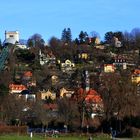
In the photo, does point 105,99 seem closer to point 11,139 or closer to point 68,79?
point 11,139

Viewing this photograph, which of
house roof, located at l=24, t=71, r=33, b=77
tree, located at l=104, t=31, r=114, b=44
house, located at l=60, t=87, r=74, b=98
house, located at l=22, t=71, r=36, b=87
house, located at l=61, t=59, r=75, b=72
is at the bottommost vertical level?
house, located at l=60, t=87, r=74, b=98

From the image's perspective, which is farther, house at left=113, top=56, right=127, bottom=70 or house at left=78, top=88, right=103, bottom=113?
house at left=113, top=56, right=127, bottom=70

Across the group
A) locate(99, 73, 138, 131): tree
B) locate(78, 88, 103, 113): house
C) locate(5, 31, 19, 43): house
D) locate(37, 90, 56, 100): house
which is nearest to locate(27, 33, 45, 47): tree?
locate(5, 31, 19, 43): house

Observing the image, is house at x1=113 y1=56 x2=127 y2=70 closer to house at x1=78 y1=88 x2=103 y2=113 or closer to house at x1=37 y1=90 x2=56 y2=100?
house at x1=37 y1=90 x2=56 y2=100

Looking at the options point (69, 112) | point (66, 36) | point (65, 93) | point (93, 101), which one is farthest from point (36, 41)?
point (69, 112)

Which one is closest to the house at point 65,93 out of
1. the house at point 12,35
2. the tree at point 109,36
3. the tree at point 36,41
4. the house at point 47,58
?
the house at point 47,58

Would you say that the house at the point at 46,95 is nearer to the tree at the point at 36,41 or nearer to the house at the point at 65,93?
the house at the point at 65,93

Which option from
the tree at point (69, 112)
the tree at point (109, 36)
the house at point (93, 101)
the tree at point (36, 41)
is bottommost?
the tree at point (69, 112)

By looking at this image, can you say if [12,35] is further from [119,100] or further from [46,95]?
[119,100]

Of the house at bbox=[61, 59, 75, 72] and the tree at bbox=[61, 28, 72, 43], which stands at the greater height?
the tree at bbox=[61, 28, 72, 43]

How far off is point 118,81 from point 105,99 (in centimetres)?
429

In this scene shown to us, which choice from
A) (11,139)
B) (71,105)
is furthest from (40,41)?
(11,139)

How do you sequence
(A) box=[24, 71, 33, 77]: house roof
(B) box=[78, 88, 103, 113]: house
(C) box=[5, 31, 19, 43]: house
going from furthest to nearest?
(C) box=[5, 31, 19, 43]: house < (A) box=[24, 71, 33, 77]: house roof < (B) box=[78, 88, 103, 113]: house

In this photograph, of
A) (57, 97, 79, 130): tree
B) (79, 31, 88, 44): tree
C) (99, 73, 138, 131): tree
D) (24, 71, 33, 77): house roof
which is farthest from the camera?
(79, 31, 88, 44): tree
